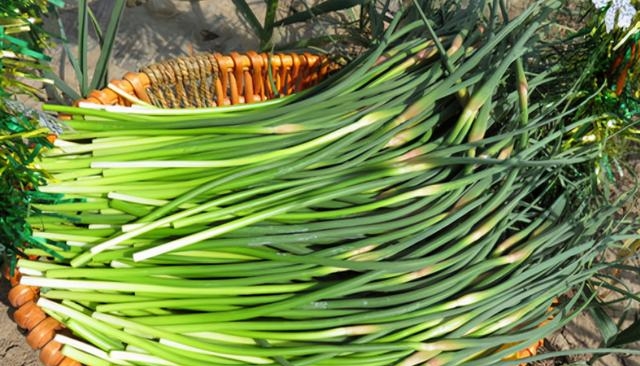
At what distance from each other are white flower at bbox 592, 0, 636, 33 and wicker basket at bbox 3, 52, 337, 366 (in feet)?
2.13

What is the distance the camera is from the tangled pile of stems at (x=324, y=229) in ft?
Answer: 3.09

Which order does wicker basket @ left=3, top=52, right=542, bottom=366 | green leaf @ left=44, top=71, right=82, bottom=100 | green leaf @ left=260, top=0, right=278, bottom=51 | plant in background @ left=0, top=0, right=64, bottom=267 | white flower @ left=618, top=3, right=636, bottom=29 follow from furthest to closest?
green leaf @ left=260, top=0, right=278, bottom=51
wicker basket @ left=3, top=52, right=542, bottom=366
green leaf @ left=44, top=71, right=82, bottom=100
white flower @ left=618, top=3, right=636, bottom=29
plant in background @ left=0, top=0, right=64, bottom=267

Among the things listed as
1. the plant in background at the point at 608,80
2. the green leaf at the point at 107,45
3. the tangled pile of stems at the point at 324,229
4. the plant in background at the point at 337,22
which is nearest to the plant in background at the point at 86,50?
the green leaf at the point at 107,45

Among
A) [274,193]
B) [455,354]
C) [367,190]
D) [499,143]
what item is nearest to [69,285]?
[274,193]

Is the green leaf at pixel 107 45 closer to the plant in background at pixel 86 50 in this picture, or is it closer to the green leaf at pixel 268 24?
the plant in background at pixel 86 50

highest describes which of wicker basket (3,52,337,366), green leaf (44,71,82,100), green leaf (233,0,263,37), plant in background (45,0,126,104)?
green leaf (233,0,263,37)

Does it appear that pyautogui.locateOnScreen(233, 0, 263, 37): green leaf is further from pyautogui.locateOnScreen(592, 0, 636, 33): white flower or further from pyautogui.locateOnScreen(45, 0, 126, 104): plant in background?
pyautogui.locateOnScreen(592, 0, 636, 33): white flower

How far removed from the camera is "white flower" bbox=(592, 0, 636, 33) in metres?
1.00

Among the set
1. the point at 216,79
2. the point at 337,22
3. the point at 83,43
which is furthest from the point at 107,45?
the point at 337,22

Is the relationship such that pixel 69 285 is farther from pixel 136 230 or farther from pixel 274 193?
pixel 274 193

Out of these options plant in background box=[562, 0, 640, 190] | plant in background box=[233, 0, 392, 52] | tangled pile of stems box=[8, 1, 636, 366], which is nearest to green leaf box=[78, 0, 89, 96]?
tangled pile of stems box=[8, 1, 636, 366]

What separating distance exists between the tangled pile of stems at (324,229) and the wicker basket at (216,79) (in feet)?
0.74

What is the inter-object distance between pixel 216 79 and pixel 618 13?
86 cm

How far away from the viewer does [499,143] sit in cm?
104
